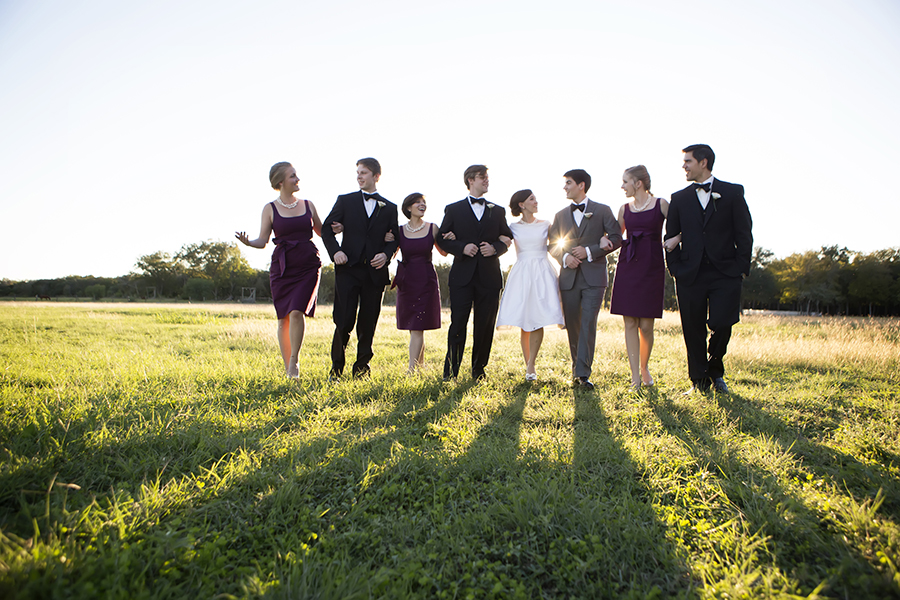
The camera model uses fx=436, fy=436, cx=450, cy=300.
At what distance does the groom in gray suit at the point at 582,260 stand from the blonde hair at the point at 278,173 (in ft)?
12.2

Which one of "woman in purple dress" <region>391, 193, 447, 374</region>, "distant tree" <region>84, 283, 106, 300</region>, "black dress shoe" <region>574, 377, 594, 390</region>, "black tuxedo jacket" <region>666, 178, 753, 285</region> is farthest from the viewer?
"distant tree" <region>84, 283, 106, 300</region>

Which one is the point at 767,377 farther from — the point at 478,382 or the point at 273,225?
the point at 273,225

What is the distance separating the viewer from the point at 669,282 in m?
55.6

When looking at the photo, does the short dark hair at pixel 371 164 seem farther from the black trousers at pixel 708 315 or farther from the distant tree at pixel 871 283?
the distant tree at pixel 871 283

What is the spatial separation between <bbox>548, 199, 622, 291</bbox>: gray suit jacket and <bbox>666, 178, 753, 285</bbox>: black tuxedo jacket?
83 cm

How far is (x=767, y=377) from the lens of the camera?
6402 mm

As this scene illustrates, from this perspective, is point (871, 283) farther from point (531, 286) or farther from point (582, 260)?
point (531, 286)

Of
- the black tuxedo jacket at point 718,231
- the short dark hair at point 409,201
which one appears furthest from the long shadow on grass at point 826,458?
the short dark hair at point 409,201

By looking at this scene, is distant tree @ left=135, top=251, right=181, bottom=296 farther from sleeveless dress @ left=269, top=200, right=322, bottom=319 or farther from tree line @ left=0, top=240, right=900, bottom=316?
sleeveless dress @ left=269, top=200, right=322, bottom=319

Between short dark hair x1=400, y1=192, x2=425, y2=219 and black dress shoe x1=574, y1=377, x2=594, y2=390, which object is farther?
short dark hair x1=400, y1=192, x2=425, y2=219

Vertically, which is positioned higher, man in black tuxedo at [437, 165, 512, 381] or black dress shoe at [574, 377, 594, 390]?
man in black tuxedo at [437, 165, 512, 381]

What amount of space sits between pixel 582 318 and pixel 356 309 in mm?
3029

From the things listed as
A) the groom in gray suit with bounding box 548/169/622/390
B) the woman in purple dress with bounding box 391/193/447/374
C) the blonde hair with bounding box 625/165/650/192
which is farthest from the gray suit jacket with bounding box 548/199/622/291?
the woman in purple dress with bounding box 391/193/447/374

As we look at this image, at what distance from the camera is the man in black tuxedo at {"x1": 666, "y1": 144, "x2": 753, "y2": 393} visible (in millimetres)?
5137
